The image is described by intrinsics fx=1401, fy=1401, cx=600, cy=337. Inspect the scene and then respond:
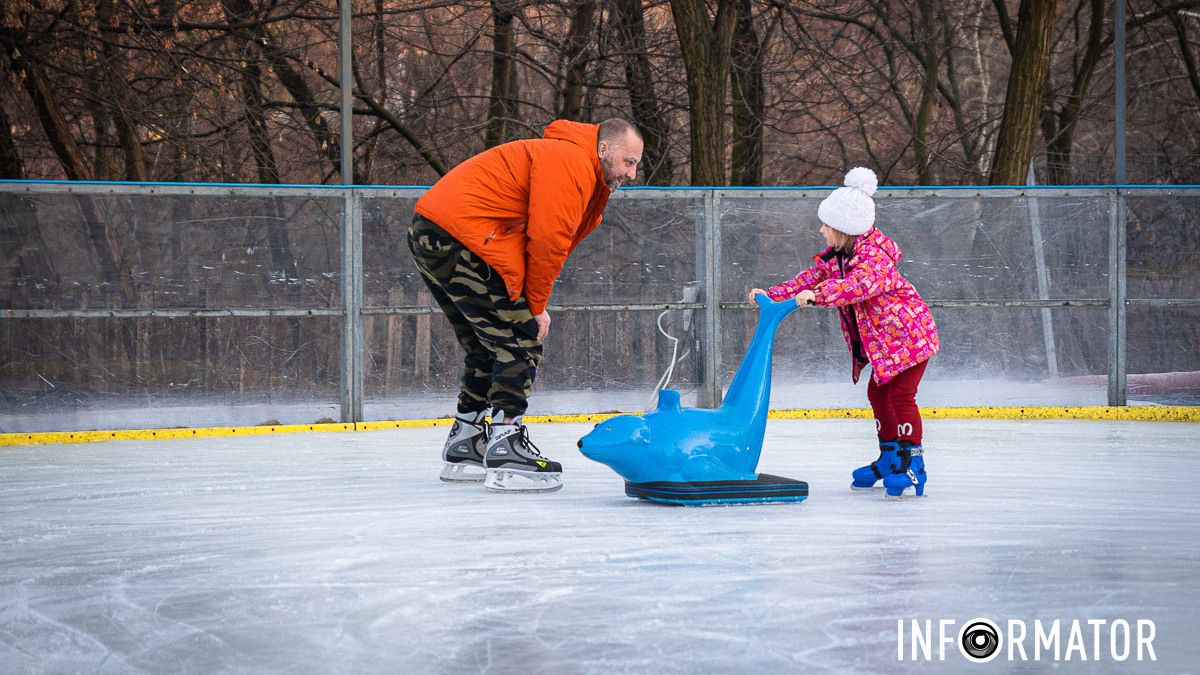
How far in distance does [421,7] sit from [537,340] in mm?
8991

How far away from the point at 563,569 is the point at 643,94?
1052 cm

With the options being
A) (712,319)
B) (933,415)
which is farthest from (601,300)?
(933,415)

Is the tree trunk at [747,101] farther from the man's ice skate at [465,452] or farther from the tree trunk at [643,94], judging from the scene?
the man's ice skate at [465,452]

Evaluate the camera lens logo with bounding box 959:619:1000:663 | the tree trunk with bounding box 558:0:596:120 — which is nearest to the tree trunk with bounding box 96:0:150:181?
the tree trunk with bounding box 558:0:596:120

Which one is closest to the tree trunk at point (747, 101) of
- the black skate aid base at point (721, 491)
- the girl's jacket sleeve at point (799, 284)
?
the girl's jacket sleeve at point (799, 284)

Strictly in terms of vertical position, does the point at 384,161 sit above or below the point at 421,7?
below

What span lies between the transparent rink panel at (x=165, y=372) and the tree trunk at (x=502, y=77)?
19.4 ft

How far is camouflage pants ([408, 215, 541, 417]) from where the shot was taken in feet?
16.4

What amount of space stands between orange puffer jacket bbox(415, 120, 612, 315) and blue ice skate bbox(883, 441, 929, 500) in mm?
1368

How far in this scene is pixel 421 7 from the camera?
13.4 metres

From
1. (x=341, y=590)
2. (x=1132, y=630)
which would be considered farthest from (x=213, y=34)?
(x=1132, y=630)

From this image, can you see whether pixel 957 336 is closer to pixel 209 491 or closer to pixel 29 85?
pixel 209 491

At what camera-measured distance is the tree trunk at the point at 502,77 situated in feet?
44.7

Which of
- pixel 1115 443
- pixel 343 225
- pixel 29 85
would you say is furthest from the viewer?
pixel 29 85
